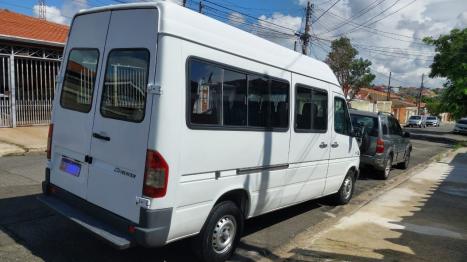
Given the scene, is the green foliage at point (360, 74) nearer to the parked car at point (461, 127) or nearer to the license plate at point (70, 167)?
Answer: the parked car at point (461, 127)

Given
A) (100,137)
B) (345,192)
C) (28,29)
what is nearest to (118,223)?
(100,137)

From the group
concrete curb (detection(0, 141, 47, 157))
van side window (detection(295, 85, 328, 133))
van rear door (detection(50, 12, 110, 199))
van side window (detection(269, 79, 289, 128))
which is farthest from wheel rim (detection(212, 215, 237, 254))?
concrete curb (detection(0, 141, 47, 157))

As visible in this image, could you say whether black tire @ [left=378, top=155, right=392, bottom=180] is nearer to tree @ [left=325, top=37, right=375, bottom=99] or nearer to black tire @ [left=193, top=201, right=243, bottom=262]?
black tire @ [left=193, top=201, right=243, bottom=262]

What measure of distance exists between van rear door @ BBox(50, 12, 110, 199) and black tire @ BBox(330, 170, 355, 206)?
16.1 ft

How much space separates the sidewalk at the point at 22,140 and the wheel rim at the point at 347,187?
8295 millimetres

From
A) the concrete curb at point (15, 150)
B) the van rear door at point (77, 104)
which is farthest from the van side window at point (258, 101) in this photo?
the concrete curb at point (15, 150)

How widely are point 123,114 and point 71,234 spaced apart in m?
2.00

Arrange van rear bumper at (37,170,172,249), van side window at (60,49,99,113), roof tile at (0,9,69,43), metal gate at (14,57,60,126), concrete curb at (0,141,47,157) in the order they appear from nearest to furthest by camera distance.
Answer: van rear bumper at (37,170,172,249) → van side window at (60,49,99,113) → concrete curb at (0,141,47,157) → metal gate at (14,57,60,126) → roof tile at (0,9,69,43)

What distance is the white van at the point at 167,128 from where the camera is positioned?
391cm

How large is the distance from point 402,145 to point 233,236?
30.5ft

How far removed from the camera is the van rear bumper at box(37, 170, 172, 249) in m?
3.84

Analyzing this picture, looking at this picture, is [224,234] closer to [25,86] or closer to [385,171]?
[385,171]

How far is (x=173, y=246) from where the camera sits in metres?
5.14

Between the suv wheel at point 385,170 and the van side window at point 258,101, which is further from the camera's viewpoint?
the suv wheel at point 385,170
